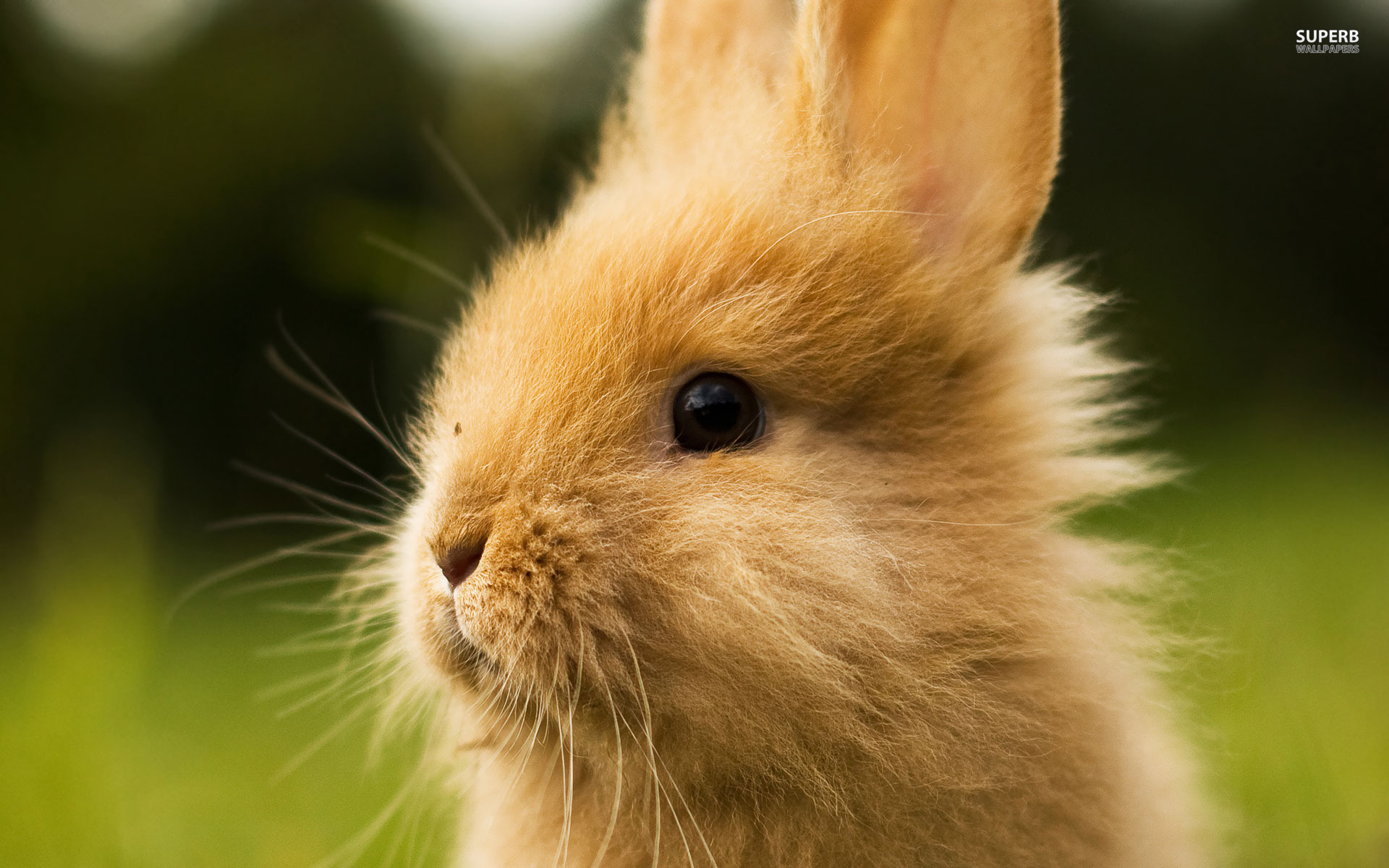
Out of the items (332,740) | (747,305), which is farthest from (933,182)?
(332,740)

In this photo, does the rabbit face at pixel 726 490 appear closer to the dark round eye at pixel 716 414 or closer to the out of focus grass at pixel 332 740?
the dark round eye at pixel 716 414

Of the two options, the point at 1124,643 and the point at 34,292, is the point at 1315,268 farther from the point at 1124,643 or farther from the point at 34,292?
the point at 34,292

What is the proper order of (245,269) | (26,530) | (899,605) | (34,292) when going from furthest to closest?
1. (245,269)
2. (34,292)
3. (26,530)
4. (899,605)

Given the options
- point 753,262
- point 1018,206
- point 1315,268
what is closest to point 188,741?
point 753,262

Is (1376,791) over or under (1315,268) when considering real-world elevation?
under

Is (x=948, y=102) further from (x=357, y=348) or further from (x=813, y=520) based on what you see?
(x=357, y=348)

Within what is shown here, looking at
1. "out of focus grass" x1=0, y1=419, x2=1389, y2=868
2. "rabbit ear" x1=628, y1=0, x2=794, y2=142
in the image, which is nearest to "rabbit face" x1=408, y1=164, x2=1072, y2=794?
"rabbit ear" x1=628, y1=0, x2=794, y2=142

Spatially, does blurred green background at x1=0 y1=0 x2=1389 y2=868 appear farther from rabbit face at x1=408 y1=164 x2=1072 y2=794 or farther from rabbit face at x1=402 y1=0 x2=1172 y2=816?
rabbit face at x1=408 y1=164 x2=1072 y2=794
